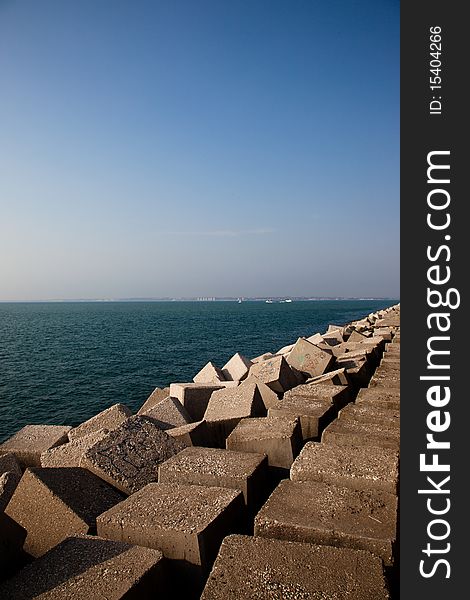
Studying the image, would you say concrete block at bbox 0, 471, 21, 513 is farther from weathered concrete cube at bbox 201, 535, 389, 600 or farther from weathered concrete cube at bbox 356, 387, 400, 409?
weathered concrete cube at bbox 356, 387, 400, 409

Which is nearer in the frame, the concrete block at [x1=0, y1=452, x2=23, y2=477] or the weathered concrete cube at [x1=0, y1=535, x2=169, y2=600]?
the weathered concrete cube at [x1=0, y1=535, x2=169, y2=600]

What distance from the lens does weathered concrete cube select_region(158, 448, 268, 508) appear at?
2.59 metres

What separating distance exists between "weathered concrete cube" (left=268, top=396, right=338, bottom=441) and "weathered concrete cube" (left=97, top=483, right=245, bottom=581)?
1447 millimetres

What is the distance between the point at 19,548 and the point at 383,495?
1.99 metres

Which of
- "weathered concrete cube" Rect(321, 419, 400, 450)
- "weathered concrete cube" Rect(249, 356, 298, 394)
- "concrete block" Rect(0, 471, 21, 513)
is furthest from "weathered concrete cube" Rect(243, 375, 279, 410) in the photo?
"concrete block" Rect(0, 471, 21, 513)

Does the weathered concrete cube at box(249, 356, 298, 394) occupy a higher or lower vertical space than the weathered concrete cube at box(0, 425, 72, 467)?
higher

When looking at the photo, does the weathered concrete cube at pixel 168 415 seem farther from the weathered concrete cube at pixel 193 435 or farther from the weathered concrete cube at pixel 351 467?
the weathered concrete cube at pixel 351 467

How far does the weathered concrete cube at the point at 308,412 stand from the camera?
3.74m

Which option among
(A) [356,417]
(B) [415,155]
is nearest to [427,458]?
(B) [415,155]

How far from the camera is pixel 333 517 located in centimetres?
201

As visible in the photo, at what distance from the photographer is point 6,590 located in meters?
1.74

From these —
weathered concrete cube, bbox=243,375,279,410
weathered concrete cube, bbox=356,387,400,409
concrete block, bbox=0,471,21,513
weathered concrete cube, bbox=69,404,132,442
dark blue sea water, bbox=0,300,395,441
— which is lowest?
dark blue sea water, bbox=0,300,395,441

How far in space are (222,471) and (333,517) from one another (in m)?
0.87

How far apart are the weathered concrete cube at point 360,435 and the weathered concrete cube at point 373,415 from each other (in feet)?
0.40
